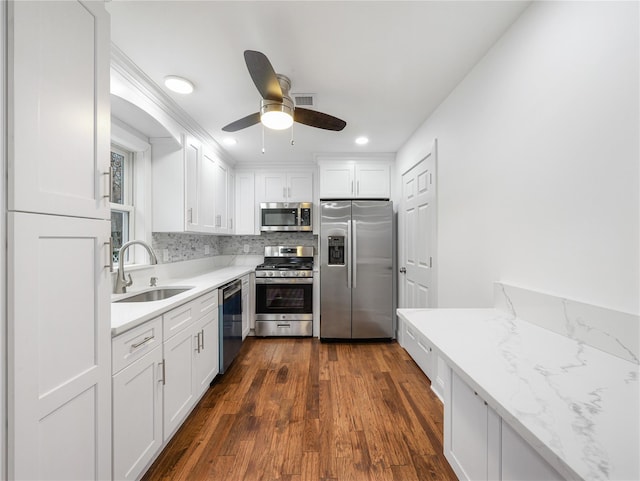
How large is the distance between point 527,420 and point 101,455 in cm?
149

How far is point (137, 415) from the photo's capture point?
4.32ft

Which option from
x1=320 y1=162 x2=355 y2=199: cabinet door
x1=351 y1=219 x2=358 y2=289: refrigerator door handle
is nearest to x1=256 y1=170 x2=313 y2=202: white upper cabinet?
x1=320 y1=162 x2=355 y2=199: cabinet door

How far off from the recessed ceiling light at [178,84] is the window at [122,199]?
0.77 metres

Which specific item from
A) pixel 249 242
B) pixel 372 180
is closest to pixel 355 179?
pixel 372 180

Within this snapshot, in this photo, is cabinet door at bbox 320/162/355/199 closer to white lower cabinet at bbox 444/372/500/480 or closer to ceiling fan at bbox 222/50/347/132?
ceiling fan at bbox 222/50/347/132

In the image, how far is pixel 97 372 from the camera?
3.42 ft

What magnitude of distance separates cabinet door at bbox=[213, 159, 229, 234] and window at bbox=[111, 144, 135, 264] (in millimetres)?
887

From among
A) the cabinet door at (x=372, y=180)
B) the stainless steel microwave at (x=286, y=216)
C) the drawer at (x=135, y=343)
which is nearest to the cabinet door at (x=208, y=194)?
the stainless steel microwave at (x=286, y=216)

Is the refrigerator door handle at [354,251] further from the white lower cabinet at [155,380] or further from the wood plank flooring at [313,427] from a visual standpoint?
the white lower cabinet at [155,380]

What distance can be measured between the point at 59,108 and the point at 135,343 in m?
1.03

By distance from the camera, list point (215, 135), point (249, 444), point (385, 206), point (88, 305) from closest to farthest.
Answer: point (88, 305) → point (249, 444) → point (215, 135) → point (385, 206)

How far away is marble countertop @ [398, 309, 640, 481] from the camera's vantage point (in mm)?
481

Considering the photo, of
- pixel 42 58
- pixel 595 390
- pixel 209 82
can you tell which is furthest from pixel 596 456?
pixel 209 82

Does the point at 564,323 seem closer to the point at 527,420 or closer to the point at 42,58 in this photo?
the point at 527,420
